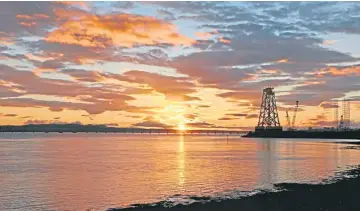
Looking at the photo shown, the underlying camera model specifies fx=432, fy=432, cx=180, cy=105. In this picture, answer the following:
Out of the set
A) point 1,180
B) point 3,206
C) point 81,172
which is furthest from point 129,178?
point 3,206

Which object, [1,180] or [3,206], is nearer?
[3,206]

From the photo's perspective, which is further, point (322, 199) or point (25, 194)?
point (25, 194)

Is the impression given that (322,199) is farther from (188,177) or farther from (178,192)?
(188,177)

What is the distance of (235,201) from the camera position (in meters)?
27.7

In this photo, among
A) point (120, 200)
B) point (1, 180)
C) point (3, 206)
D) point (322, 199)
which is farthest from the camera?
point (1, 180)

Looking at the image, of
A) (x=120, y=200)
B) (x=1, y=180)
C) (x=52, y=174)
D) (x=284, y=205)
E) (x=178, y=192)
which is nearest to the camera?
(x=284, y=205)

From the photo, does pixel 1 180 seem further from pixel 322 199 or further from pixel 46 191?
pixel 322 199

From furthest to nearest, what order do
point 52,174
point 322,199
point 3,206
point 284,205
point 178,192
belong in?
1. point 52,174
2. point 178,192
3. point 3,206
4. point 322,199
5. point 284,205

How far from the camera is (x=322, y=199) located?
90.2 feet

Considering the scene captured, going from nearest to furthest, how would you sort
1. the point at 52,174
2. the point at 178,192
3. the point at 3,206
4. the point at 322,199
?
the point at 322,199, the point at 3,206, the point at 178,192, the point at 52,174

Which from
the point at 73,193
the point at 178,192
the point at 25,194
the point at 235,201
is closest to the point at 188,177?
the point at 178,192

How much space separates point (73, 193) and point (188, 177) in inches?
605

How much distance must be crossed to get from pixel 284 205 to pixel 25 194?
2309 cm

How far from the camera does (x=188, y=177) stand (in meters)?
49.6
